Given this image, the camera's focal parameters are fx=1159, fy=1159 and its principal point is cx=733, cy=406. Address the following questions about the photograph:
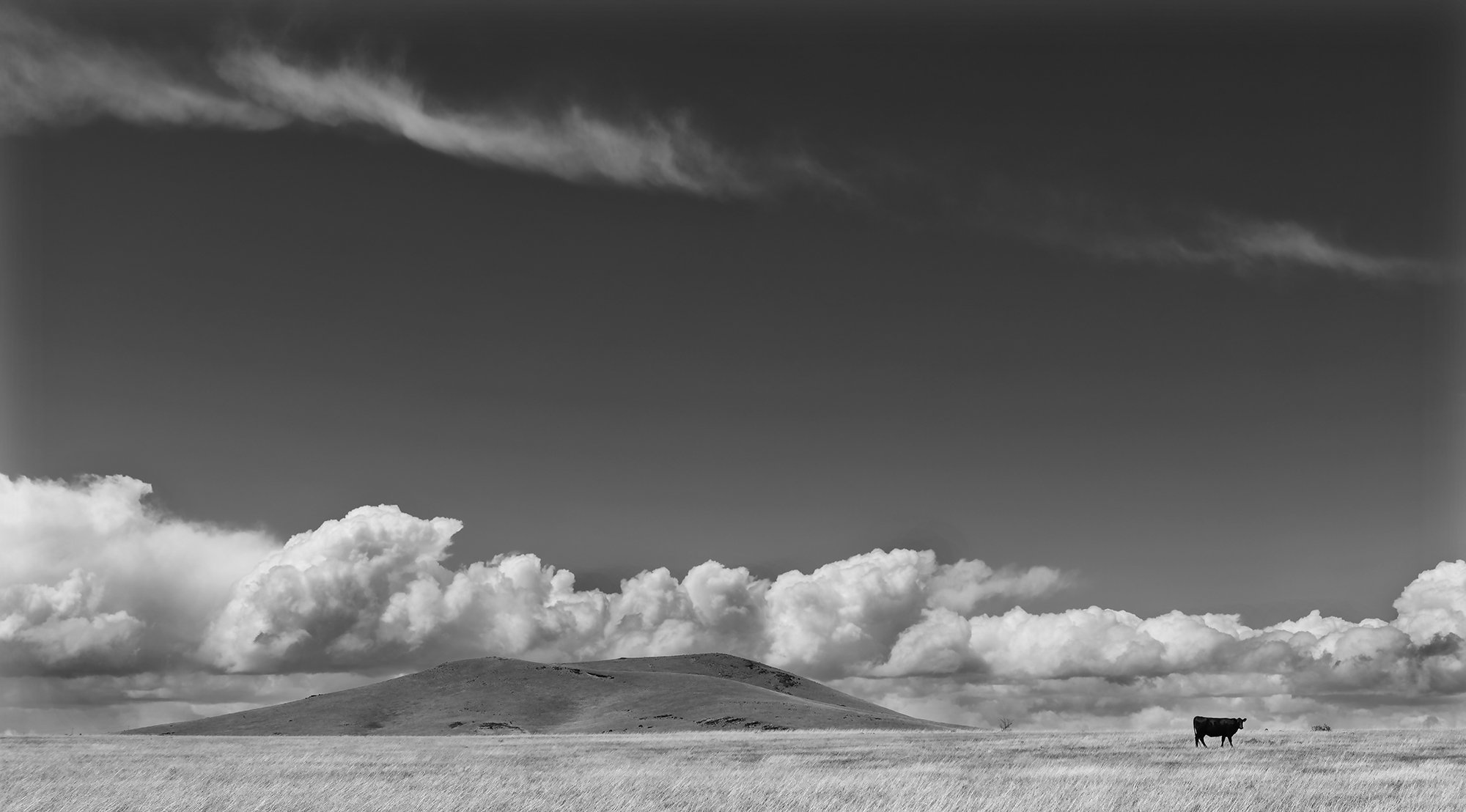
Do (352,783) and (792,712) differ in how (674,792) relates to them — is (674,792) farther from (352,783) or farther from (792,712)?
(792,712)

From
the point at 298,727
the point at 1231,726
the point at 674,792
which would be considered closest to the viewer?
the point at 674,792

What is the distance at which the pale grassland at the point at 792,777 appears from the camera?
34438 mm

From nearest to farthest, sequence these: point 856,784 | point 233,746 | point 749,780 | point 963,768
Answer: point 856,784 → point 749,780 → point 963,768 → point 233,746

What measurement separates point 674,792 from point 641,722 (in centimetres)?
15867

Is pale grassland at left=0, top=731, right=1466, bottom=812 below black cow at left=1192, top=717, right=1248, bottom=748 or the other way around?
below

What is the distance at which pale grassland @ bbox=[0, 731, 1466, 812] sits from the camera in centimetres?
3444

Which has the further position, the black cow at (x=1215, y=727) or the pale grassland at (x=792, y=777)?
the black cow at (x=1215, y=727)

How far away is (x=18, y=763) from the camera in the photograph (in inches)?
2427

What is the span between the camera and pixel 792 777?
4666cm

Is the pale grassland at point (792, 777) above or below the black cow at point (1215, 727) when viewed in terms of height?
below

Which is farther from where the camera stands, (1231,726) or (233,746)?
(233,746)

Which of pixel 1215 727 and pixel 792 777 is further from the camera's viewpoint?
pixel 1215 727

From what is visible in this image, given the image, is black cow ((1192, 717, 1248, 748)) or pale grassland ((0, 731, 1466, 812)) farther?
black cow ((1192, 717, 1248, 748))

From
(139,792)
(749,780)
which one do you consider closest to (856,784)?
(749,780)
